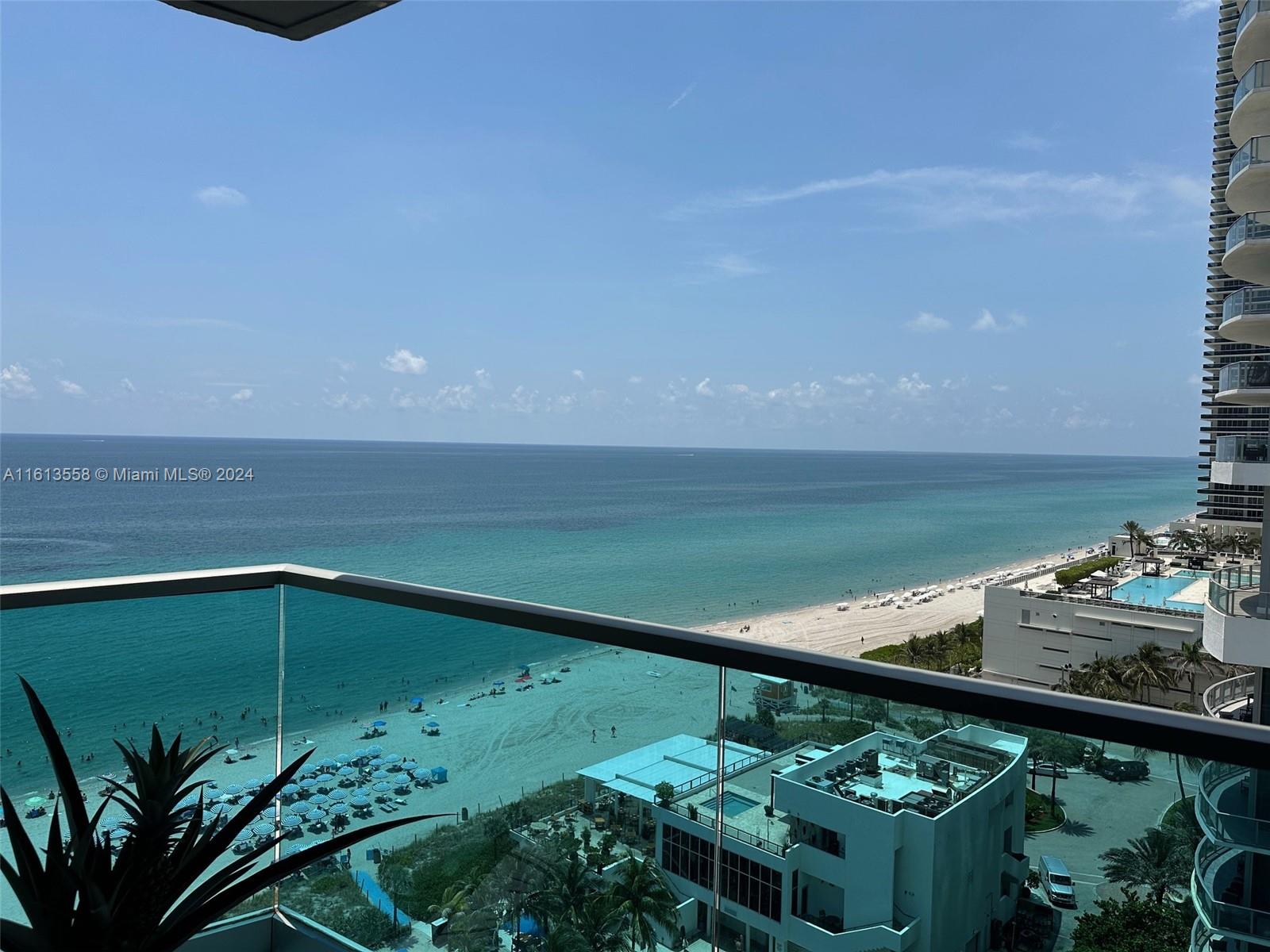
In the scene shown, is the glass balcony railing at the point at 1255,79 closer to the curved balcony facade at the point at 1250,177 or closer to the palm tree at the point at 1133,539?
the curved balcony facade at the point at 1250,177

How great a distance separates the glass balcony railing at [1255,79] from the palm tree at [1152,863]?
15984 mm

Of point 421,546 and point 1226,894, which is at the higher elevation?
point 1226,894

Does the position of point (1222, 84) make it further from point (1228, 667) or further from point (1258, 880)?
point (1258, 880)

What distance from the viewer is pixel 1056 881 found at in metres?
1.30

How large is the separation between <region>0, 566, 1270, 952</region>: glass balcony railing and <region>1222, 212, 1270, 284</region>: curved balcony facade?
15778 mm

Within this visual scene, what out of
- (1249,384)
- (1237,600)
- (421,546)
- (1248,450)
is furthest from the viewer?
(421,546)

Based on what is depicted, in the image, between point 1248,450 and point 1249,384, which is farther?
point 1249,384

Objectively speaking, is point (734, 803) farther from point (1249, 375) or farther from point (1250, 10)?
point (1250, 10)

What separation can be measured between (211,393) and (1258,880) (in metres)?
A: 63.8

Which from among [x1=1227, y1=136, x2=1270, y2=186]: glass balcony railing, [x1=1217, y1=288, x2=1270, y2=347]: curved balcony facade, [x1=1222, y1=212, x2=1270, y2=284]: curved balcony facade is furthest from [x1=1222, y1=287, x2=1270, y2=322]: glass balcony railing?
[x1=1227, y1=136, x2=1270, y2=186]: glass balcony railing

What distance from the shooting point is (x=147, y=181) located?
161 feet

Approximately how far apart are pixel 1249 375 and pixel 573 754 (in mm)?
16209

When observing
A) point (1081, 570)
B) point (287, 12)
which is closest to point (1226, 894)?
point (287, 12)

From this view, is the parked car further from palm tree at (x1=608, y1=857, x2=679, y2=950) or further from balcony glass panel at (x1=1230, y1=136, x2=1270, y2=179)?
balcony glass panel at (x1=1230, y1=136, x2=1270, y2=179)
